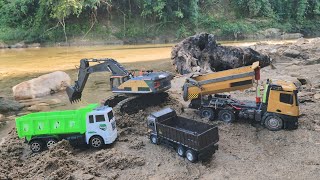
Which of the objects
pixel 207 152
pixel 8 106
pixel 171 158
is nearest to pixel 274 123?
pixel 207 152

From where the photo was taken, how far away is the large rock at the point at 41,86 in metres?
20.8

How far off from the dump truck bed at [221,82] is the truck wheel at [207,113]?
671 mm

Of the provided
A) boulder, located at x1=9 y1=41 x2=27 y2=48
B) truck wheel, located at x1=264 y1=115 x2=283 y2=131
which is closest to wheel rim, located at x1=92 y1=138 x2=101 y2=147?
truck wheel, located at x1=264 y1=115 x2=283 y2=131

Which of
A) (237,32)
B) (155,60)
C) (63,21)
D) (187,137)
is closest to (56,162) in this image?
(187,137)

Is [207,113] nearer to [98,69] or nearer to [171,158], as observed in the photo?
[171,158]

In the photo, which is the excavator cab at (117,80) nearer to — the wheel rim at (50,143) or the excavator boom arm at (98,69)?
the excavator boom arm at (98,69)

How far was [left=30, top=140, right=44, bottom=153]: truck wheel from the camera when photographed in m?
11.7

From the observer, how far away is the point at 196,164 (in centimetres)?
1039

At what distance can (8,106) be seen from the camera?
60.6 ft

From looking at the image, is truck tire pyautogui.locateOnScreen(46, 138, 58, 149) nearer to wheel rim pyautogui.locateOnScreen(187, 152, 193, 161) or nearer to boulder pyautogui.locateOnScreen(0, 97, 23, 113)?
wheel rim pyautogui.locateOnScreen(187, 152, 193, 161)

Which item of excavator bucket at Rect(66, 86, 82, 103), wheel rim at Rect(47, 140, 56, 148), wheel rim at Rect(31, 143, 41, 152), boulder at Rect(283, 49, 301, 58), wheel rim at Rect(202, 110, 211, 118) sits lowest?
wheel rim at Rect(31, 143, 41, 152)

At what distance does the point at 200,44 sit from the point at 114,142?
1712cm

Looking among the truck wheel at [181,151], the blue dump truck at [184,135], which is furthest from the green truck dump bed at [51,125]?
the truck wheel at [181,151]

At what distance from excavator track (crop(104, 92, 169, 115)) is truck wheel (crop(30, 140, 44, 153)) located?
3.98 m
